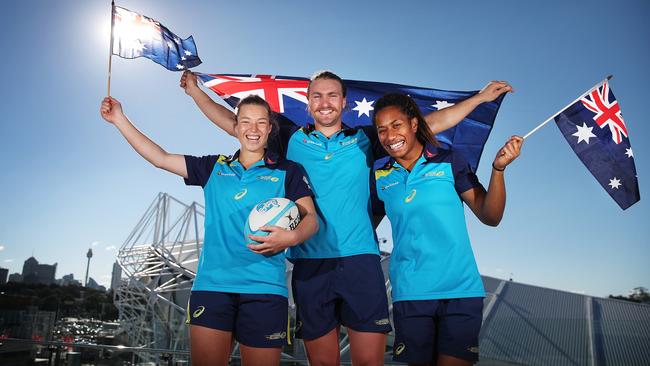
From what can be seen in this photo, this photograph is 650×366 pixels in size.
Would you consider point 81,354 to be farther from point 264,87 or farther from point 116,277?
point 116,277

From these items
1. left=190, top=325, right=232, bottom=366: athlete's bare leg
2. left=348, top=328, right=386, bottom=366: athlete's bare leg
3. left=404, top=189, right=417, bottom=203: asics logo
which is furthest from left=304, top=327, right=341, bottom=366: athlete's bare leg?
left=404, top=189, right=417, bottom=203: asics logo

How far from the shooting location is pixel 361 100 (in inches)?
263

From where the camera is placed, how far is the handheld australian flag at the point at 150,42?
6031 mm

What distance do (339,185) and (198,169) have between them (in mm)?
1263

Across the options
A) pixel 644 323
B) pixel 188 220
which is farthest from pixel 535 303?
pixel 188 220

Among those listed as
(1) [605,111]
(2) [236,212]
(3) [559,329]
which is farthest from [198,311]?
(3) [559,329]

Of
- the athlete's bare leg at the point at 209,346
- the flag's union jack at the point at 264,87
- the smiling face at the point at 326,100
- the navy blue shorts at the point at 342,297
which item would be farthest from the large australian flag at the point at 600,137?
the athlete's bare leg at the point at 209,346

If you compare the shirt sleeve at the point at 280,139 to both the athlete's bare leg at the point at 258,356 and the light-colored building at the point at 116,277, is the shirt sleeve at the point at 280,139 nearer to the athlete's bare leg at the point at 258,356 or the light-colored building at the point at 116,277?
the athlete's bare leg at the point at 258,356

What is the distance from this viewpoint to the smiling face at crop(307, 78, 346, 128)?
4.11m

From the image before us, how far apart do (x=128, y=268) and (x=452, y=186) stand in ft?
83.3

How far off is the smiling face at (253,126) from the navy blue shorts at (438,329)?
1788 mm

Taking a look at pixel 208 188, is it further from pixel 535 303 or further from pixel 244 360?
pixel 535 303

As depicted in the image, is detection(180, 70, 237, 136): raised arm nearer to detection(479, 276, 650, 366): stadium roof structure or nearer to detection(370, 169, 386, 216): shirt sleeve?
detection(370, 169, 386, 216): shirt sleeve

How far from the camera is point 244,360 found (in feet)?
10.3
